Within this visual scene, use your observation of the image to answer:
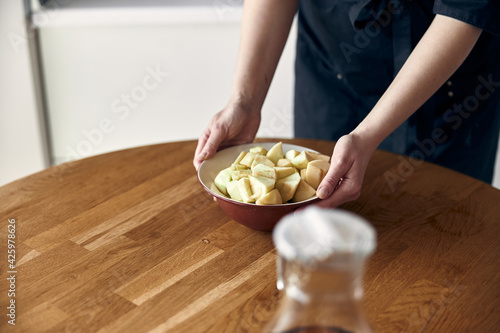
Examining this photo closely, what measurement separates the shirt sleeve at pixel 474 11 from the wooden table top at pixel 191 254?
358mm

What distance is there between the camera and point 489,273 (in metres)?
0.92

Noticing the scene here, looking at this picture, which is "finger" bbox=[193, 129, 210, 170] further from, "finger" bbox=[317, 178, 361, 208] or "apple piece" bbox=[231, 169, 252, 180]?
"finger" bbox=[317, 178, 361, 208]

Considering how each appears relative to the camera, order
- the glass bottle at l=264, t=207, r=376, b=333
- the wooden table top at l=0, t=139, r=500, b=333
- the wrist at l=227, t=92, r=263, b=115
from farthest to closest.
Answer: the wrist at l=227, t=92, r=263, b=115, the wooden table top at l=0, t=139, r=500, b=333, the glass bottle at l=264, t=207, r=376, b=333

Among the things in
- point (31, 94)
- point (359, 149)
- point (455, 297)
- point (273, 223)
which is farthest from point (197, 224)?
point (31, 94)

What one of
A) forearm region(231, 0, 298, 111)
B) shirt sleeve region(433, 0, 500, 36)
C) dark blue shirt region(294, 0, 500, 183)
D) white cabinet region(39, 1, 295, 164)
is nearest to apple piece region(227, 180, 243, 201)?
forearm region(231, 0, 298, 111)

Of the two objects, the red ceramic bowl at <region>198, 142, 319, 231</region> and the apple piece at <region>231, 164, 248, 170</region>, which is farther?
the apple piece at <region>231, 164, 248, 170</region>

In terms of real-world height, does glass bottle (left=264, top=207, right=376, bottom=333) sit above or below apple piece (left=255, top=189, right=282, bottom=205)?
above

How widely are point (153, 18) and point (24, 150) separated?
97cm

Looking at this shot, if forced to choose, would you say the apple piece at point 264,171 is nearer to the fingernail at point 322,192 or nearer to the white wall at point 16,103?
the fingernail at point 322,192

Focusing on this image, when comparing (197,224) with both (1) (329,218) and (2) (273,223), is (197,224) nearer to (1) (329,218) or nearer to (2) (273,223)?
(2) (273,223)

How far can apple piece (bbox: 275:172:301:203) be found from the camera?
970 millimetres

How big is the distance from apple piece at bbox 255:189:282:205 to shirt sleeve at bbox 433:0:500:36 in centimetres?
54

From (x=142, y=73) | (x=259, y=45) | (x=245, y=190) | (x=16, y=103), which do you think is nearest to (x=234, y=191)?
(x=245, y=190)

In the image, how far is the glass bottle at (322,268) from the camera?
47cm
